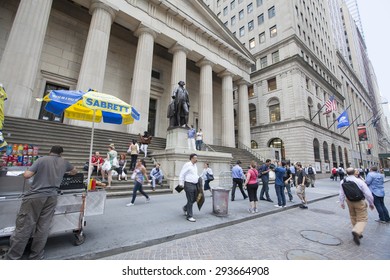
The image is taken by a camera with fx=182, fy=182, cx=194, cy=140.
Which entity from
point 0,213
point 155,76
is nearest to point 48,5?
point 155,76

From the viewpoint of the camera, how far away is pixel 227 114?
24.5m

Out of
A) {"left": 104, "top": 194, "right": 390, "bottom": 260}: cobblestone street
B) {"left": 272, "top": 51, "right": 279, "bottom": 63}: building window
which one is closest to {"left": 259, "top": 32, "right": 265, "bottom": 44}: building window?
{"left": 272, "top": 51, "right": 279, "bottom": 63}: building window

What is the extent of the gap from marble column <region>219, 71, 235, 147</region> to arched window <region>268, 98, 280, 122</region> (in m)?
9.03

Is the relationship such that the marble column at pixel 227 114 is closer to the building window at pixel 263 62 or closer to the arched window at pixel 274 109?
the arched window at pixel 274 109

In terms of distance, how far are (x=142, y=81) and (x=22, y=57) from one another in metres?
8.06

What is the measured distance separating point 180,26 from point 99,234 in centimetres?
2245

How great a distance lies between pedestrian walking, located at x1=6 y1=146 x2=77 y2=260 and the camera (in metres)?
2.87

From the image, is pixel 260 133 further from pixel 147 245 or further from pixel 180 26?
pixel 147 245

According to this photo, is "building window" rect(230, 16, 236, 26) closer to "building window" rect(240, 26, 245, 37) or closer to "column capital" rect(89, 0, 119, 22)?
"building window" rect(240, 26, 245, 37)

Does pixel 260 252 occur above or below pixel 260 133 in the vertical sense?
below

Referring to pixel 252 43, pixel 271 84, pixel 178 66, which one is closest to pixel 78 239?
pixel 178 66

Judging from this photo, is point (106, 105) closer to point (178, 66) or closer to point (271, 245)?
point (271, 245)

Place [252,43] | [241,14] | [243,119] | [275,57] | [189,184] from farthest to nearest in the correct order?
[241,14] < [252,43] < [275,57] < [243,119] < [189,184]
